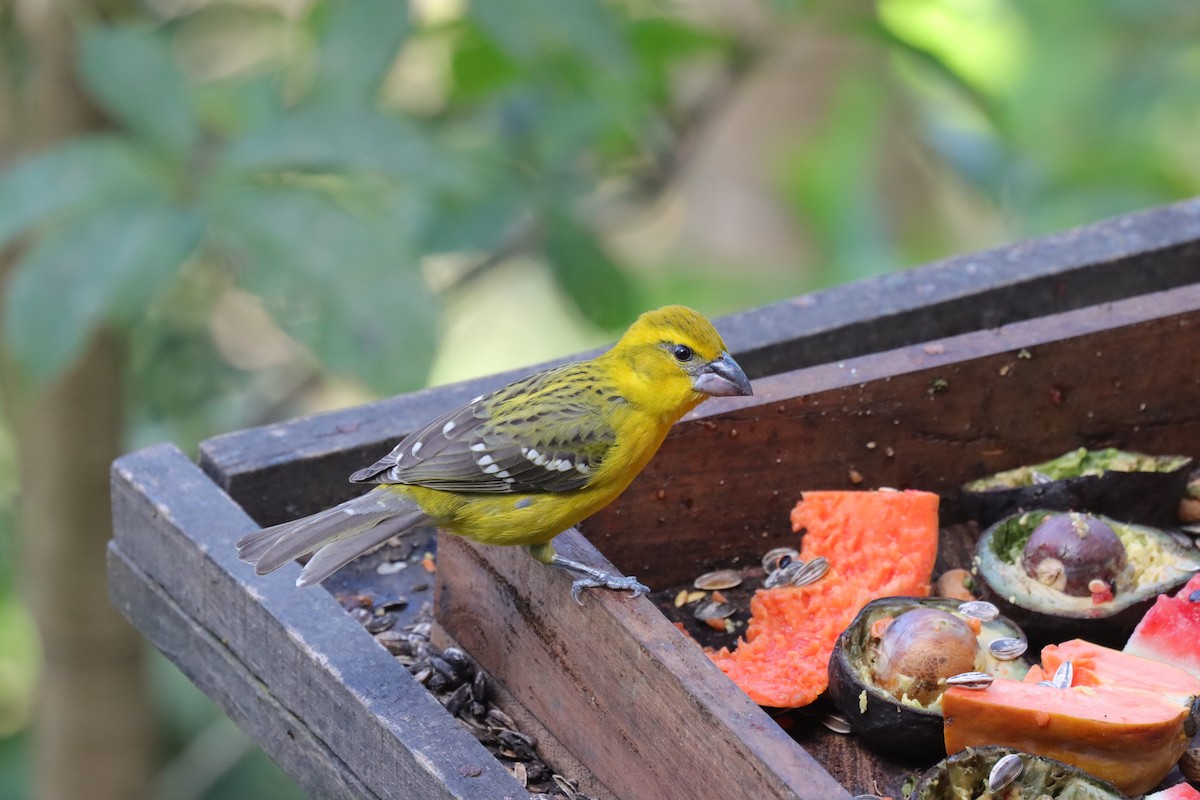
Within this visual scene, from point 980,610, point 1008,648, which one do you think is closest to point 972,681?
point 1008,648

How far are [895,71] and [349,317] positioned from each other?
3398 mm

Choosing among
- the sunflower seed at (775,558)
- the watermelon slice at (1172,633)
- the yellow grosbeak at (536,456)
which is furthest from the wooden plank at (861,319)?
the watermelon slice at (1172,633)

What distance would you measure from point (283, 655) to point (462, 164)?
4.76ft

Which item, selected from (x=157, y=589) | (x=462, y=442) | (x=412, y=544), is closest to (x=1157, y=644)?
(x=462, y=442)

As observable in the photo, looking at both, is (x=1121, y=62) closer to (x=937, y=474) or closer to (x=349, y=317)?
(x=937, y=474)

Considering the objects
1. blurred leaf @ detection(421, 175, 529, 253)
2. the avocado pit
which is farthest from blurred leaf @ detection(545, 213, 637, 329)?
the avocado pit

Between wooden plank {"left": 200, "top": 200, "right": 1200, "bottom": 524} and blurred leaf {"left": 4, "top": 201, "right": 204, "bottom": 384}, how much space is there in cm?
38

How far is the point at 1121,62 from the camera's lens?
22.5ft

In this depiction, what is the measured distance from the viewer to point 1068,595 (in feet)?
10.4

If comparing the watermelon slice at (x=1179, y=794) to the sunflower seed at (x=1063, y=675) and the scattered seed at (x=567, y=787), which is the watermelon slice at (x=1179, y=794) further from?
the scattered seed at (x=567, y=787)

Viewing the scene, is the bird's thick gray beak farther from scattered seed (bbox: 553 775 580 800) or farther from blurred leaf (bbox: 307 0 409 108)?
blurred leaf (bbox: 307 0 409 108)

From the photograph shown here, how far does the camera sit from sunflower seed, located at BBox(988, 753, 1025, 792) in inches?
98.3

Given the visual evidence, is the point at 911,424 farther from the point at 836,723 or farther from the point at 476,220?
the point at 476,220

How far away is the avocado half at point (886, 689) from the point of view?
2.82 metres
